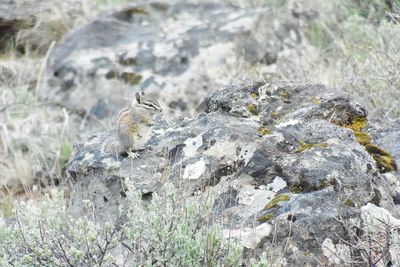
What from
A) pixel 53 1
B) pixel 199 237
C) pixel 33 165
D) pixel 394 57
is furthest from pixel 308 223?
pixel 53 1

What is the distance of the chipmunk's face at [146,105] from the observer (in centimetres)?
708

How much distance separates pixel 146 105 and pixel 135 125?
1.56 feet

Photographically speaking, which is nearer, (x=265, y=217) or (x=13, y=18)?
(x=265, y=217)

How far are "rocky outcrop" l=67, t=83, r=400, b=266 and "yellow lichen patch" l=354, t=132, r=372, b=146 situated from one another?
0.04ft

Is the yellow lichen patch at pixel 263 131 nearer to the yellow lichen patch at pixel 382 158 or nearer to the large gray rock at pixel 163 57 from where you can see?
the yellow lichen patch at pixel 382 158

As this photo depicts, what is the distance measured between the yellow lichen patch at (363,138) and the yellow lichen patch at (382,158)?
0.07 metres

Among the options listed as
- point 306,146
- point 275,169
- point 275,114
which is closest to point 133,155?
point 275,114

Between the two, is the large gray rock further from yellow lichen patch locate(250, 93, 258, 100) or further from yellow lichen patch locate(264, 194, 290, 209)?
yellow lichen patch locate(264, 194, 290, 209)

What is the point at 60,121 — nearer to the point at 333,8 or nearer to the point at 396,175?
the point at 333,8

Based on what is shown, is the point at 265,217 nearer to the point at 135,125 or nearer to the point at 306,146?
the point at 306,146

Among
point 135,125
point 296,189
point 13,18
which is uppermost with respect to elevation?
point 296,189

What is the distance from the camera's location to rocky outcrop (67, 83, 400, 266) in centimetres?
496

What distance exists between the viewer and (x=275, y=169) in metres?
5.62

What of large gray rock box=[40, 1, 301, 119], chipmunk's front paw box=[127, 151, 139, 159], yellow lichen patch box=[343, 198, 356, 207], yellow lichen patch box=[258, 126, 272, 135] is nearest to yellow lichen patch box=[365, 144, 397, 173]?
yellow lichen patch box=[258, 126, 272, 135]
